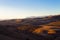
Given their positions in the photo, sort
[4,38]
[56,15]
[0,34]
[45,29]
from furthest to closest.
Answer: [56,15] < [45,29] < [0,34] < [4,38]

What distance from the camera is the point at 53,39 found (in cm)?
2295

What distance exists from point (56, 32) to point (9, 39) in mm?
11730

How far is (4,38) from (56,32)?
40.1 feet

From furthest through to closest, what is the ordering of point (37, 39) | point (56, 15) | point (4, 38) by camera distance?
point (56, 15) → point (37, 39) → point (4, 38)

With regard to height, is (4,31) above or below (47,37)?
above

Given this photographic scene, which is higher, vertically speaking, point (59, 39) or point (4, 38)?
point (4, 38)

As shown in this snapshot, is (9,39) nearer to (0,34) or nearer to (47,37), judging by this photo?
(0,34)

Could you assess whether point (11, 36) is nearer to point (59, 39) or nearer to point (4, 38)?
point (4, 38)

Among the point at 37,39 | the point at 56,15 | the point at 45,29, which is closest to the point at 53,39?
the point at 37,39

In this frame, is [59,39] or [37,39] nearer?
[37,39]

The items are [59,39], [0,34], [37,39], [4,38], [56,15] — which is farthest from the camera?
[56,15]

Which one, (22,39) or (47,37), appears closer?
(22,39)

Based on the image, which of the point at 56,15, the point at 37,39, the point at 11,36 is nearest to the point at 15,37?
the point at 11,36

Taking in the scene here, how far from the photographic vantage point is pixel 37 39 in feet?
68.3
